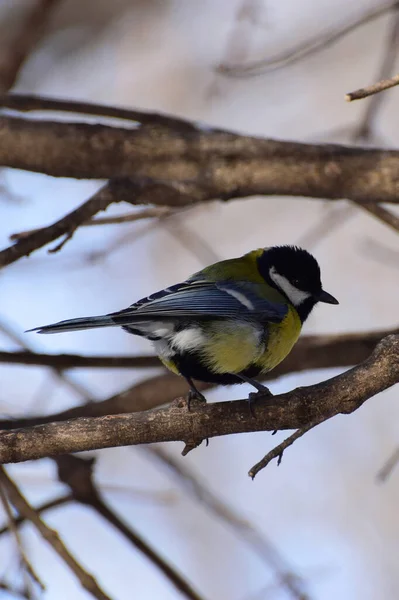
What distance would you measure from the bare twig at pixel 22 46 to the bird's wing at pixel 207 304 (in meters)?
1.39

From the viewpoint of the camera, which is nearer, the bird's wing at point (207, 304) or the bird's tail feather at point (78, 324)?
the bird's tail feather at point (78, 324)

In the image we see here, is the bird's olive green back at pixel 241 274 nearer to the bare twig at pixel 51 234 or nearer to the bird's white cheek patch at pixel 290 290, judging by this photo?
the bird's white cheek patch at pixel 290 290

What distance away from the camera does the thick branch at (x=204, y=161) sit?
2738mm

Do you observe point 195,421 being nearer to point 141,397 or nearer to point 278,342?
Answer: point 278,342

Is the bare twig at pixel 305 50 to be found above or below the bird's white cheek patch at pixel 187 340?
above

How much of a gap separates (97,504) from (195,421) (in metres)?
0.77

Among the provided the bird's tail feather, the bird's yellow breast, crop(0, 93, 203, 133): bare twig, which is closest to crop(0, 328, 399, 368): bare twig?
the bird's yellow breast

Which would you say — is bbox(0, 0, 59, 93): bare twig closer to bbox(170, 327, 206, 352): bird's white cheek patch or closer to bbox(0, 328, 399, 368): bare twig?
bbox(0, 328, 399, 368): bare twig

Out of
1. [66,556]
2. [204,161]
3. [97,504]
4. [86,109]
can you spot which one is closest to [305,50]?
[204,161]

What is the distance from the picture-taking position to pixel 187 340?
245 centimetres

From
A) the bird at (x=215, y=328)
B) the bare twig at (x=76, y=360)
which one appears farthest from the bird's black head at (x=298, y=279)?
the bare twig at (x=76, y=360)

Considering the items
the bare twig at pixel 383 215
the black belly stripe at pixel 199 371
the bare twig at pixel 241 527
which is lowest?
the bare twig at pixel 241 527

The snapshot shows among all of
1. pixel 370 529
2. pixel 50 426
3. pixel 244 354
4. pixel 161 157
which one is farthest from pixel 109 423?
pixel 370 529

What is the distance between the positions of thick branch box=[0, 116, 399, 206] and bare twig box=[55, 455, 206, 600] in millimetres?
938
